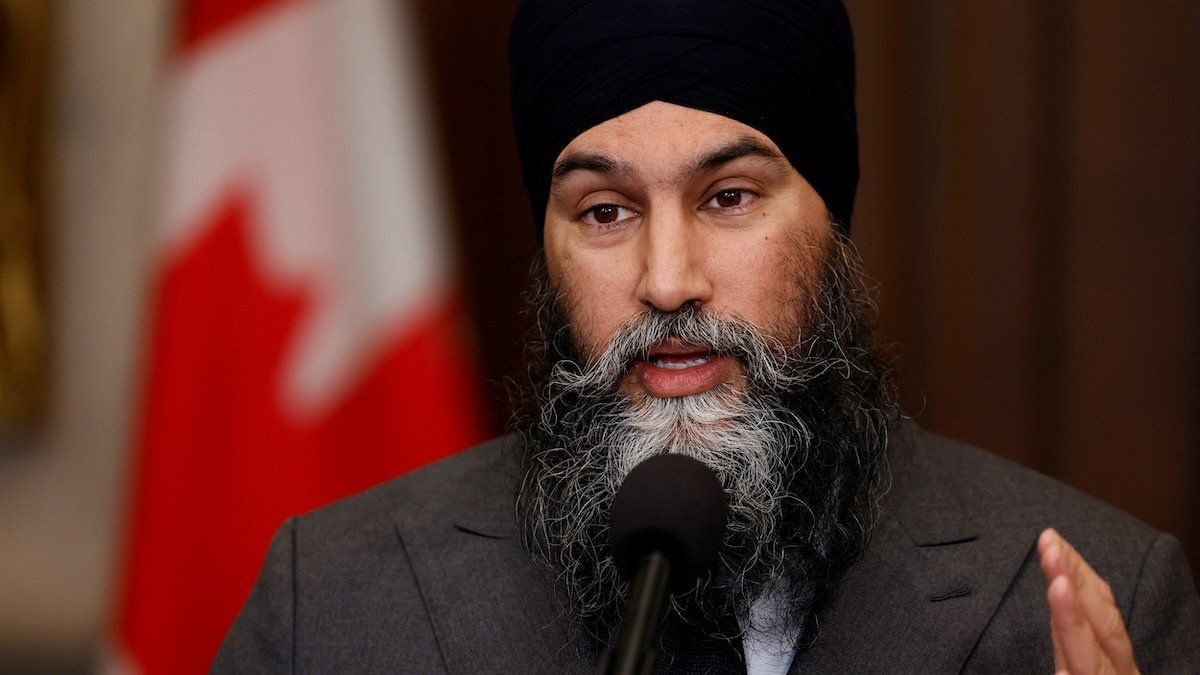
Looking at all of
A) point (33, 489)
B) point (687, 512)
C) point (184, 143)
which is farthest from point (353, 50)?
point (687, 512)

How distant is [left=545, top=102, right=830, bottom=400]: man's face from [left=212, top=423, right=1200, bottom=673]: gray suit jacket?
0.36m

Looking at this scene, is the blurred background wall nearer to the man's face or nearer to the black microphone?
the man's face

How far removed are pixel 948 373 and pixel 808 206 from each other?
0.85 metres

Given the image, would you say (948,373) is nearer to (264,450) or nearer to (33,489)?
(264,450)

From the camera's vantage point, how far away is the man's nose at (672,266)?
1.58 metres

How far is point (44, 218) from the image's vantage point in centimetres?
286

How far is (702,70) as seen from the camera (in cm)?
166

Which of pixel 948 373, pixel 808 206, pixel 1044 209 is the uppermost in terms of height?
pixel 808 206

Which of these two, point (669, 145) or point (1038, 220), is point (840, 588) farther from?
point (1038, 220)

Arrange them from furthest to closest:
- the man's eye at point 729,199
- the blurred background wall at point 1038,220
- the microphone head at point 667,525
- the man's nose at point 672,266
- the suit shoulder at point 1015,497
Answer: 1. the blurred background wall at point 1038,220
2. the suit shoulder at point 1015,497
3. the man's eye at point 729,199
4. the man's nose at point 672,266
5. the microphone head at point 667,525

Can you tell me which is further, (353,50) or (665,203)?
(353,50)

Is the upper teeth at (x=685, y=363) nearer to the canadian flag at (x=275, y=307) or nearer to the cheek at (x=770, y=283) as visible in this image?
the cheek at (x=770, y=283)

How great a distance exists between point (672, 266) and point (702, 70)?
0.29 meters

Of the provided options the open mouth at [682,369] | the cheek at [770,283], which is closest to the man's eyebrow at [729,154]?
the cheek at [770,283]
